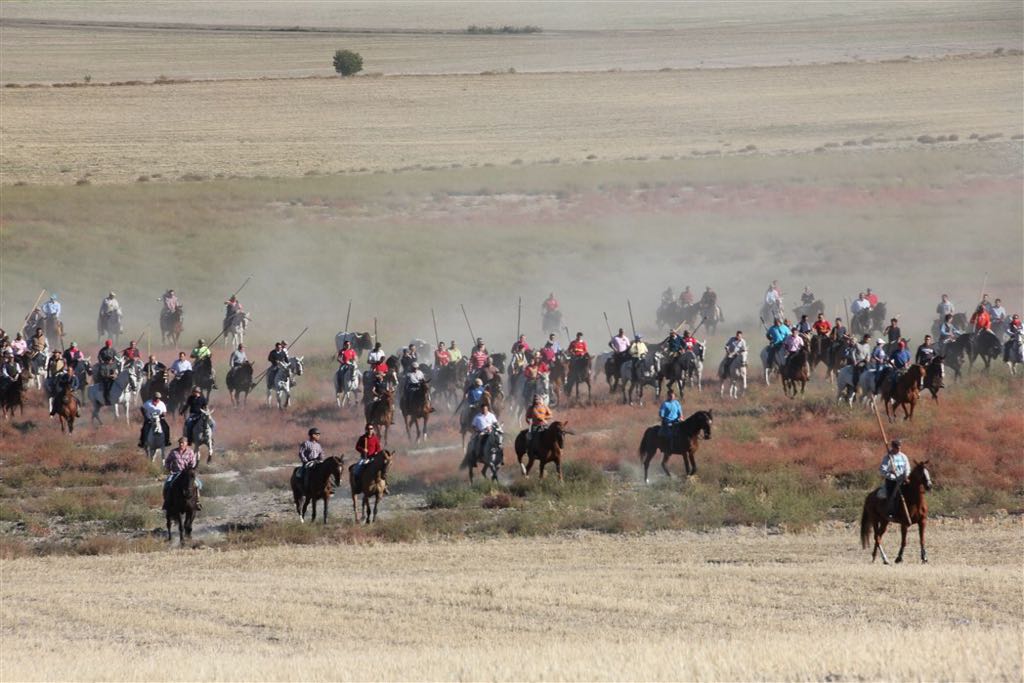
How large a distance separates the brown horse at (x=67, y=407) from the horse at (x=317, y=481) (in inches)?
386

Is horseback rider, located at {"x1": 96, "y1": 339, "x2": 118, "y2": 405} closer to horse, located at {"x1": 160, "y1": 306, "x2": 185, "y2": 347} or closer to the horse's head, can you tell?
horse, located at {"x1": 160, "y1": 306, "x2": 185, "y2": 347}

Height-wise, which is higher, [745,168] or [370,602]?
[745,168]

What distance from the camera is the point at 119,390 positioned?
3875 cm

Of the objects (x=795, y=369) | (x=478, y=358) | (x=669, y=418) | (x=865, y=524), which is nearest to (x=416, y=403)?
(x=478, y=358)

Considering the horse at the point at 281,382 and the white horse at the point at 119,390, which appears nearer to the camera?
the white horse at the point at 119,390

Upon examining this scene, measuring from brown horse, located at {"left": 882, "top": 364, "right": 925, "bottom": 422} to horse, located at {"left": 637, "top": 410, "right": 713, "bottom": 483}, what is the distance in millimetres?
5306

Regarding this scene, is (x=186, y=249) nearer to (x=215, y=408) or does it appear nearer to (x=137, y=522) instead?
(x=215, y=408)

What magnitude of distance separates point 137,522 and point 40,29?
4040 inches

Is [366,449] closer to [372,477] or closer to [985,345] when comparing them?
[372,477]

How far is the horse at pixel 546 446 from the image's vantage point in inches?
1229

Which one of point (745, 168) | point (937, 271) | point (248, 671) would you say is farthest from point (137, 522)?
point (745, 168)

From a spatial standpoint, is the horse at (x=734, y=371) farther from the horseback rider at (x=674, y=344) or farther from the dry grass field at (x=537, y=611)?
the dry grass field at (x=537, y=611)

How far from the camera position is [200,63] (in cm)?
11519

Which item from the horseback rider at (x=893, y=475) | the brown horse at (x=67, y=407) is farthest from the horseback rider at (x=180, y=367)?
the horseback rider at (x=893, y=475)
